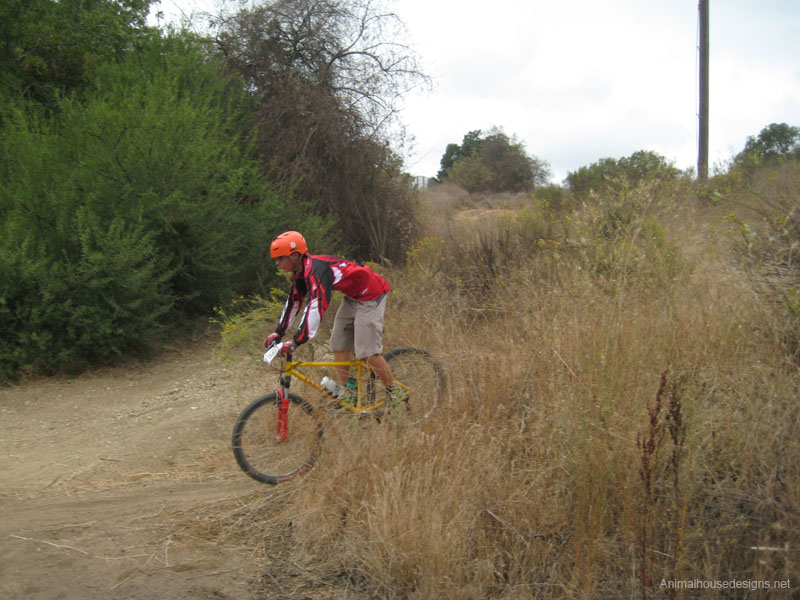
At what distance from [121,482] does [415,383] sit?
255cm

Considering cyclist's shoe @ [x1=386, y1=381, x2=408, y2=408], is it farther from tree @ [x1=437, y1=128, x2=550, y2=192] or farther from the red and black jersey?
tree @ [x1=437, y1=128, x2=550, y2=192]

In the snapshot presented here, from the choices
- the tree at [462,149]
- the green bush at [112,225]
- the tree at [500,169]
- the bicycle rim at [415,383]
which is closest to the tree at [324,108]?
the green bush at [112,225]

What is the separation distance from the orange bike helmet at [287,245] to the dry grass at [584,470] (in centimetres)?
142

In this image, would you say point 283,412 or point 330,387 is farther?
point 330,387

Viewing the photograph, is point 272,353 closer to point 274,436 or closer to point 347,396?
point 274,436

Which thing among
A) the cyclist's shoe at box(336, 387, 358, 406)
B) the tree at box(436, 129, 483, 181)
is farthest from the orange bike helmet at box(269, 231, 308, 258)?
the tree at box(436, 129, 483, 181)

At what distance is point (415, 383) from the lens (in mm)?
5340

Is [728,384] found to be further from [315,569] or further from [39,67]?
[39,67]

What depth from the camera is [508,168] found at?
34844mm

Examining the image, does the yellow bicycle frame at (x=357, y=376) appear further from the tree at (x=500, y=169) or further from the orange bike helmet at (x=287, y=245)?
the tree at (x=500, y=169)

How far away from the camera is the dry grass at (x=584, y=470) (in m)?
3.13

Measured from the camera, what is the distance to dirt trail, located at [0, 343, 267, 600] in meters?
3.54

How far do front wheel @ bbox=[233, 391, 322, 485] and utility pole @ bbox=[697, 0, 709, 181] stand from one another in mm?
11895

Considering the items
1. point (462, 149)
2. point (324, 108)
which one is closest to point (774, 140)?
point (324, 108)
